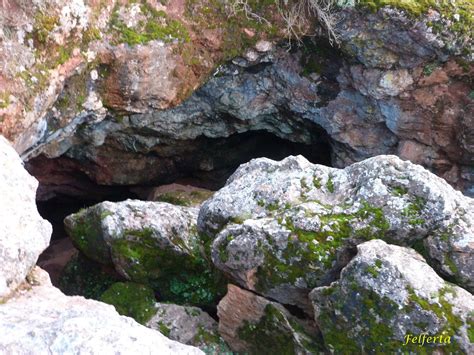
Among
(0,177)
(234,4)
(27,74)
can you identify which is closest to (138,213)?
(27,74)

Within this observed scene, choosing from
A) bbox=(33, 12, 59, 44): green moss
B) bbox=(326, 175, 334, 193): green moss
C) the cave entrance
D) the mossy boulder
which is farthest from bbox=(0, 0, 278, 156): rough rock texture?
bbox=(326, 175, 334, 193): green moss

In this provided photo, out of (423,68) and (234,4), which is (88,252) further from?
(423,68)

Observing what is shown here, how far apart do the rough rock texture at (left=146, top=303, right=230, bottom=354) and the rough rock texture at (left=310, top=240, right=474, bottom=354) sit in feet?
6.59

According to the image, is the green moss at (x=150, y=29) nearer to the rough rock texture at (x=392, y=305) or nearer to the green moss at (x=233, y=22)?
the green moss at (x=233, y=22)

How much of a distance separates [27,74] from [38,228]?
3.19 m

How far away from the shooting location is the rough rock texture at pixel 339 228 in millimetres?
5797

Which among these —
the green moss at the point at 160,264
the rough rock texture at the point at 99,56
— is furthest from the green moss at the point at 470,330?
the rough rock texture at the point at 99,56

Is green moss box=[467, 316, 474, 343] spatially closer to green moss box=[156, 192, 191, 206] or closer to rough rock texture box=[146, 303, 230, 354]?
rough rock texture box=[146, 303, 230, 354]

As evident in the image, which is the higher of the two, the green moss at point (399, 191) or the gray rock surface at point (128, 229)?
the green moss at point (399, 191)

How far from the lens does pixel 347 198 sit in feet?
20.5

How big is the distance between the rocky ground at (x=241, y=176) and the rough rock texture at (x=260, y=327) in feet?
0.09

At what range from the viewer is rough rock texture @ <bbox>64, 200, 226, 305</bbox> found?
315 inches

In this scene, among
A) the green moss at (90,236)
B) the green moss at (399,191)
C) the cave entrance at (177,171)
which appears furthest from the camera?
the cave entrance at (177,171)

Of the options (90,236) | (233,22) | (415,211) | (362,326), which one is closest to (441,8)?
(233,22)
